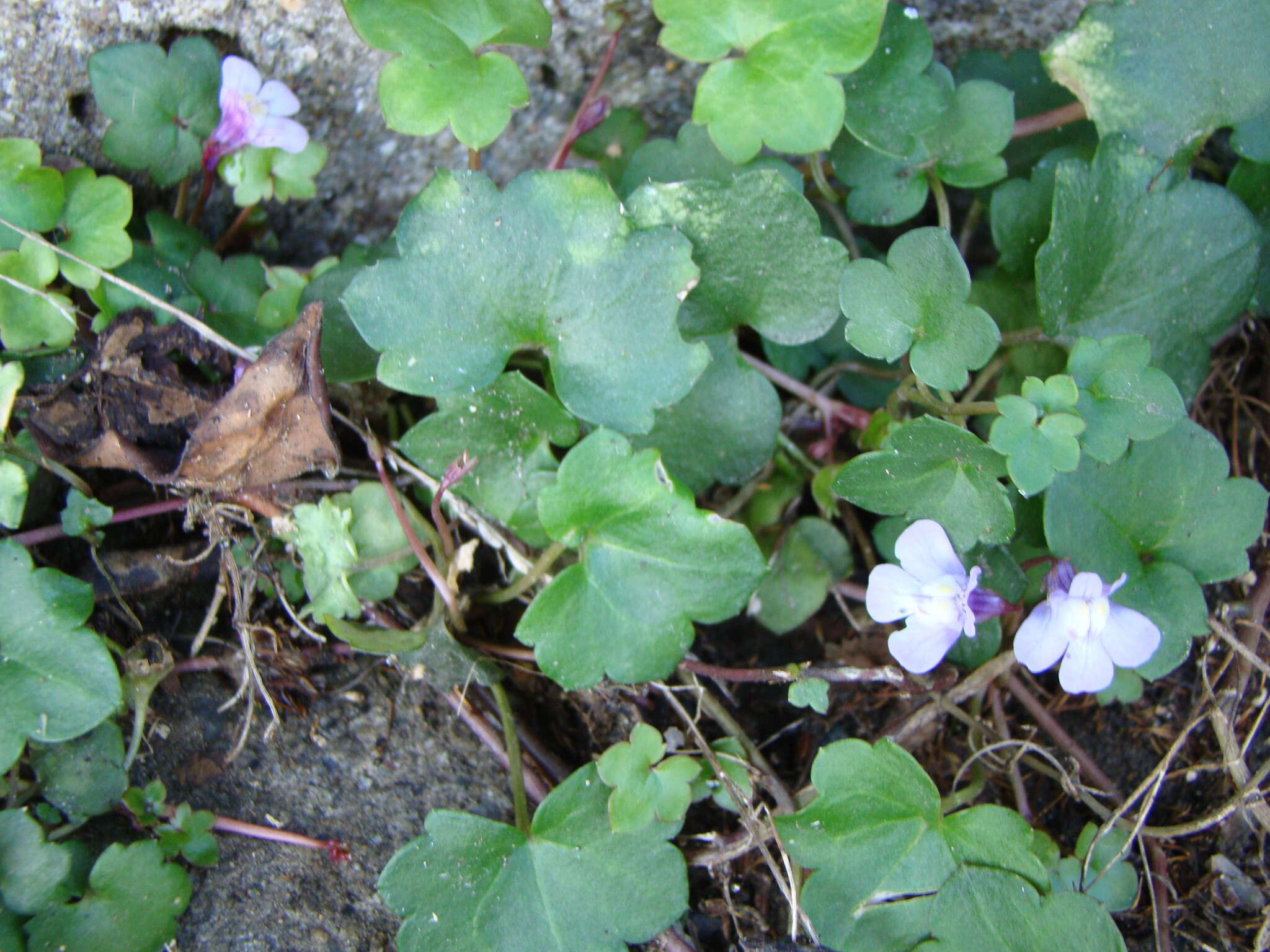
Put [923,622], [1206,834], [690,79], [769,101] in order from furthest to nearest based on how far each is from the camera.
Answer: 1. [690,79]
2. [1206,834]
3. [769,101]
4. [923,622]

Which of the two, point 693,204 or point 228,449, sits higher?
point 693,204

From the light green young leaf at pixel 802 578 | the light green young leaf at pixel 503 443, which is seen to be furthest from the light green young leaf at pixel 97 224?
the light green young leaf at pixel 802 578

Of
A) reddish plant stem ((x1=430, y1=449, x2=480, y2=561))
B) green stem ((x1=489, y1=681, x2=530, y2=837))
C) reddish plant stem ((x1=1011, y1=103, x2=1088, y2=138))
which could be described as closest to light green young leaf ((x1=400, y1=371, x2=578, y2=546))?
reddish plant stem ((x1=430, y1=449, x2=480, y2=561))

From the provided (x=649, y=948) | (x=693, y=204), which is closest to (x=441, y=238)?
(x=693, y=204)

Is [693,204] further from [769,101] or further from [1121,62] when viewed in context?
[1121,62]

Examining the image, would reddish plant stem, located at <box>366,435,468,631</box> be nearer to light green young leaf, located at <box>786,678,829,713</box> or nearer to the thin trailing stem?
the thin trailing stem

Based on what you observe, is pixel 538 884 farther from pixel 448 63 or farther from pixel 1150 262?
pixel 1150 262
